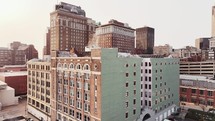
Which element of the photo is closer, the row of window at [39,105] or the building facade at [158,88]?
the building facade at [158,88]

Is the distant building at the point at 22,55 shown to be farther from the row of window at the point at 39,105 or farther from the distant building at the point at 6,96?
the row of window at the point at 39,105

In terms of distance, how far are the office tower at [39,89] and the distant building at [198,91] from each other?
57.3 m

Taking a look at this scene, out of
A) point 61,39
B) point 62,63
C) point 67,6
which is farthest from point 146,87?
point 67,6

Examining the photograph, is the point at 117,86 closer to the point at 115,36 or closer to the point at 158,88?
the point at 158,88

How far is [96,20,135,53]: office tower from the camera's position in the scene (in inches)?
5979

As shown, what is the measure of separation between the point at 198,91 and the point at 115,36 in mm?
92616

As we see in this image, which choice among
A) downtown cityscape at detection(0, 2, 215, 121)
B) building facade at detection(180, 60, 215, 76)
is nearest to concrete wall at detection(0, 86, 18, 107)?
downtown cityscape at detection(0, 2, 215, 121)

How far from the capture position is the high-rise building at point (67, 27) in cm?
14188

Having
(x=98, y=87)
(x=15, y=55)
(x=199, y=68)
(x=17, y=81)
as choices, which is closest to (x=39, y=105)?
(x=98, y=87)

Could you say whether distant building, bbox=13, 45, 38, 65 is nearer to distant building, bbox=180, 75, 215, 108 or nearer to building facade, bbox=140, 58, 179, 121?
building facade, bbox=140, 58, 179, 121

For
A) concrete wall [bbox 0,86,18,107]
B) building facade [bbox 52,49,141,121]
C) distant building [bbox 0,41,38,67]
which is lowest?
concrete wall [bbox 0,86,18,107]

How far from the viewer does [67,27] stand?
145125 millimetres

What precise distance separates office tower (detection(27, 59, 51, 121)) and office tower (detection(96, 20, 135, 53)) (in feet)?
297

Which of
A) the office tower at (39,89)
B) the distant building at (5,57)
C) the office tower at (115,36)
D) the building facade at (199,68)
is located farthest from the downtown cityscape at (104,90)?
the distant building at (5,57)
